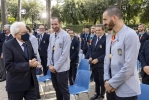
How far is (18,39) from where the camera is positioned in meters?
3.31

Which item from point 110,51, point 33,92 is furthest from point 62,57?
point 110,51

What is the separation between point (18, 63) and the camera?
321cm

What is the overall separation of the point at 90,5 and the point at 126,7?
5852mm

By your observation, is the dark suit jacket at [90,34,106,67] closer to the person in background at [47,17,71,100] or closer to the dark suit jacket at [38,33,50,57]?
the person in background at [47,17,71,100]

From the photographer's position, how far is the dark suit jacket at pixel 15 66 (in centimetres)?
317

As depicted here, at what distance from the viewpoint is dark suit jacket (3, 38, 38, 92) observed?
3.17 m

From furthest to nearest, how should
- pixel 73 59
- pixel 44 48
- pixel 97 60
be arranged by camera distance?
1. pixel 44 48
2. pixel 73 59
3. pixel 97 60

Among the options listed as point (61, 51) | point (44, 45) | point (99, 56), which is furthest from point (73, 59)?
point (61, 51)

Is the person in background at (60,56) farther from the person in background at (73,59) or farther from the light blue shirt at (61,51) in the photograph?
the person in background at (73,59)

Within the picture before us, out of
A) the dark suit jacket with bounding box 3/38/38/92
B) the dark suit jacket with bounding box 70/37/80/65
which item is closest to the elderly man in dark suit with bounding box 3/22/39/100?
the dark suit jacket with bounding box 3/38/38/92

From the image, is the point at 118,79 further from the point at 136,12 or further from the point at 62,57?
the point at 136,12

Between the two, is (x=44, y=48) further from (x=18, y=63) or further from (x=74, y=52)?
(x=18, y=63)

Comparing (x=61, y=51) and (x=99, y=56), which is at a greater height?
(x=61, y=51)

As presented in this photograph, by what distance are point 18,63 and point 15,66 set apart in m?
0.08
